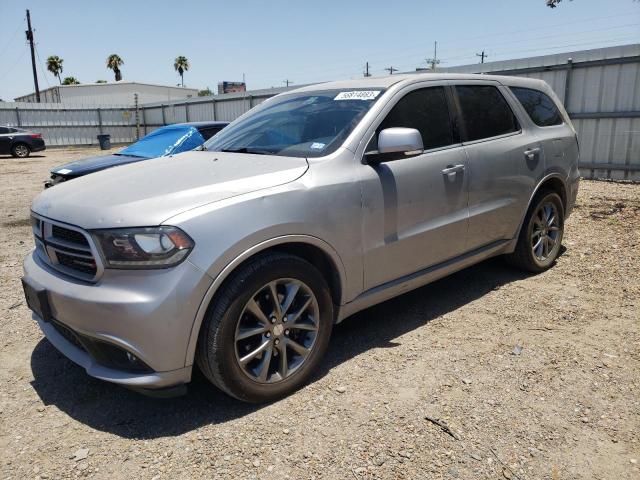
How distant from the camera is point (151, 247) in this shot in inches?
93.4

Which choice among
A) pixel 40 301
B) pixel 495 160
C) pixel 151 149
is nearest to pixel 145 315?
pixel 40 301

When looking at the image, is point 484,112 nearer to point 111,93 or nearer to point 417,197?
point 417,197

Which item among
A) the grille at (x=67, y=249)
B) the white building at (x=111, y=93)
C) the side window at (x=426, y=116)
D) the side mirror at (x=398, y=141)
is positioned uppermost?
the white building at (x=111, y=93)

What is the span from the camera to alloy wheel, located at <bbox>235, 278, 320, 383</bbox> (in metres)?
2.68

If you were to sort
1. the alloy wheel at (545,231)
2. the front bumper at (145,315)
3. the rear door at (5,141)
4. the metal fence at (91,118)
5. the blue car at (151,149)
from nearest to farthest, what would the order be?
the front bumper at (145,315), the alloy wheel at (545,231), the blue car at (151,149), the rear door at (5,141), the metal fence at (91,118)

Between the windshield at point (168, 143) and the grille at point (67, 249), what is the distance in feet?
15.1

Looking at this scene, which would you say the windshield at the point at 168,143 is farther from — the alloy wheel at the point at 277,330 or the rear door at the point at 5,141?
the rear door at the point at 5,141

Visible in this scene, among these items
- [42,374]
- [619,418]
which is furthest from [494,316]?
[42,374]

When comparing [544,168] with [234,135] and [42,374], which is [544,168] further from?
[42,374]

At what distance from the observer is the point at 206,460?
2.39 m

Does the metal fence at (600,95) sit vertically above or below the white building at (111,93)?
below

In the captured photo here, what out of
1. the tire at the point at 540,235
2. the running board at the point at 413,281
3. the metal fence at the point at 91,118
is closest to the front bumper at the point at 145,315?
the running board at the point at 413,281

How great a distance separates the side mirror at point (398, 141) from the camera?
3025 mm

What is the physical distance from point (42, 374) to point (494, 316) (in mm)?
3266
